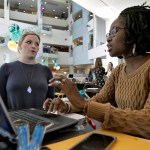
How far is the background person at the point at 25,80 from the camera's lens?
5.48 feet

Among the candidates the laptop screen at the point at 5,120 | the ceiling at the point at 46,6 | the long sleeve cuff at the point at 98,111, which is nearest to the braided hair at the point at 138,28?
the long sleeve cuff at the point at 98,111

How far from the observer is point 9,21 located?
1476 cm

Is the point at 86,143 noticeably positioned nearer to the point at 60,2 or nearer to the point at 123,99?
the point at 123,99

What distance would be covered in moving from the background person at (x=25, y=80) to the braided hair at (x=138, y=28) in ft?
3.02

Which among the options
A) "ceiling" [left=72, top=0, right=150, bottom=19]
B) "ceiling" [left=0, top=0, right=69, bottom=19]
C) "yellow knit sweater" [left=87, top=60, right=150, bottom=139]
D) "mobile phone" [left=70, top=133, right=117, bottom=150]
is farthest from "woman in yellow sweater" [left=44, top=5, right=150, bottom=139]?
"ceiling" [left=0, top=0, right=69, bottom=19]

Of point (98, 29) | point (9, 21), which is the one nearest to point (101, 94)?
point (98, 29)

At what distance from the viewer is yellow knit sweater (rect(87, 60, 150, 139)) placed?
0.79 m

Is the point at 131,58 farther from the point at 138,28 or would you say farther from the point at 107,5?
the point at 107,5

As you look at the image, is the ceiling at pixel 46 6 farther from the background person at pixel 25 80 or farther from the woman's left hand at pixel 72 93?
the woman's left hand at pixel 72 93

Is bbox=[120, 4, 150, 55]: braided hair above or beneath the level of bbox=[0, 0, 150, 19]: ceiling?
beneath

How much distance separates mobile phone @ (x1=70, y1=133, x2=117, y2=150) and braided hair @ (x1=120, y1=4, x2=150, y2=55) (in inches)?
22.5

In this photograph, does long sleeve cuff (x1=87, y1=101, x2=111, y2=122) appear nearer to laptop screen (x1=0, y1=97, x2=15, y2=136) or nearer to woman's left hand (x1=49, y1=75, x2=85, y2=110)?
woman's left hand (x1=49, y1=75, x2=85, y2=110)

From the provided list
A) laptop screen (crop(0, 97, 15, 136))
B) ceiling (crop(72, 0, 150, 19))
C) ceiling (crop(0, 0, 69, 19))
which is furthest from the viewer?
ceiling (crop(0, 0, 69, 19))

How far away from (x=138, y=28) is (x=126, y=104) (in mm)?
413
